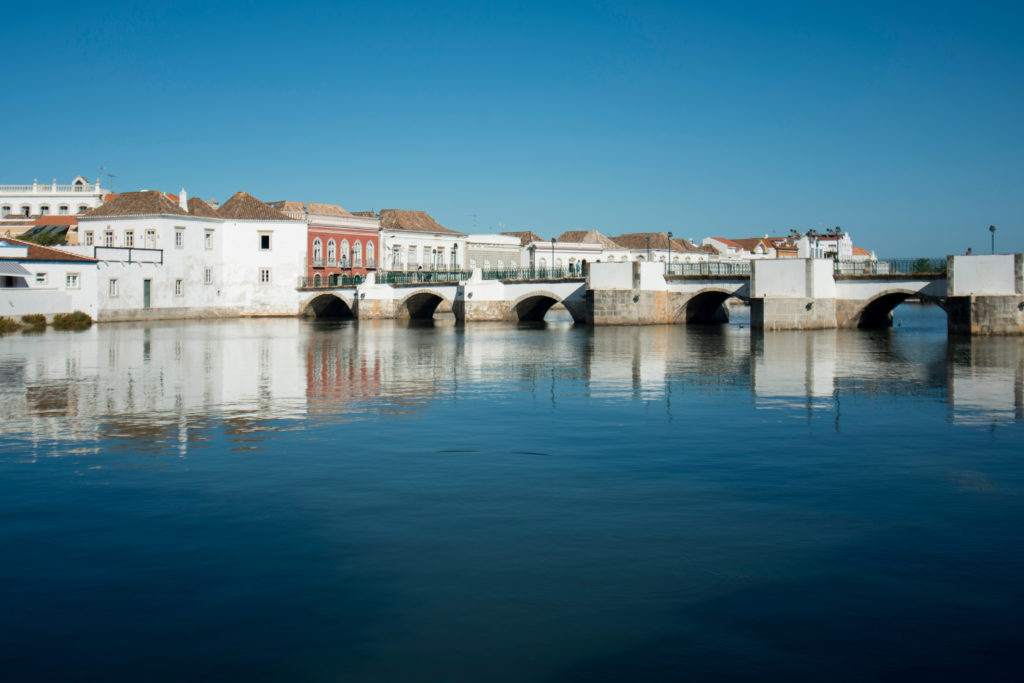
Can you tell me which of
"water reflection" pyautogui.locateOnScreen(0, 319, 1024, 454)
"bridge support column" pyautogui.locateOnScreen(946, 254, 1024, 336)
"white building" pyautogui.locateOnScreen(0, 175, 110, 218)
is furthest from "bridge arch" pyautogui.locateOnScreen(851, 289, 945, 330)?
"white building" pyautogui.locateOnScreen(0, 175, 110, 218)

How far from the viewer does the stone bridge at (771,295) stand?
119 feet

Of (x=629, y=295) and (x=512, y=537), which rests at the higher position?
(x=629, y=295)

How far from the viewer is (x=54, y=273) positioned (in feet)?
162

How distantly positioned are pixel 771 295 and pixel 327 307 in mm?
35654

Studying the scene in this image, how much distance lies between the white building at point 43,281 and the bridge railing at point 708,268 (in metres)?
31.6

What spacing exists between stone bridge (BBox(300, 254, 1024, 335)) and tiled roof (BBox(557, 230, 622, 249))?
3148 cm

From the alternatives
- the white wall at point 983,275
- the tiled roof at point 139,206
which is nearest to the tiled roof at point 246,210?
the tiled roof at point 139,206

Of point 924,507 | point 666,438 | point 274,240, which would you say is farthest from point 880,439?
point 274,240

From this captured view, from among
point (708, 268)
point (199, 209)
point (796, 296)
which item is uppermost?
point (199, 209)

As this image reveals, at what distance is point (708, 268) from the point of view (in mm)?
47062

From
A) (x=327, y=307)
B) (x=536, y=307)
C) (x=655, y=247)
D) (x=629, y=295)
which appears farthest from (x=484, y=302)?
(x=655, y=247)

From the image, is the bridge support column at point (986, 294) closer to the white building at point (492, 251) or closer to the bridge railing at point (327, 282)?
the bridge railing at point (327, 282)

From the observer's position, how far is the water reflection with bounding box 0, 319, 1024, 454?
50.5 feet

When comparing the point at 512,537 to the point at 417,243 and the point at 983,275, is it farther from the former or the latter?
the point at 417,243
